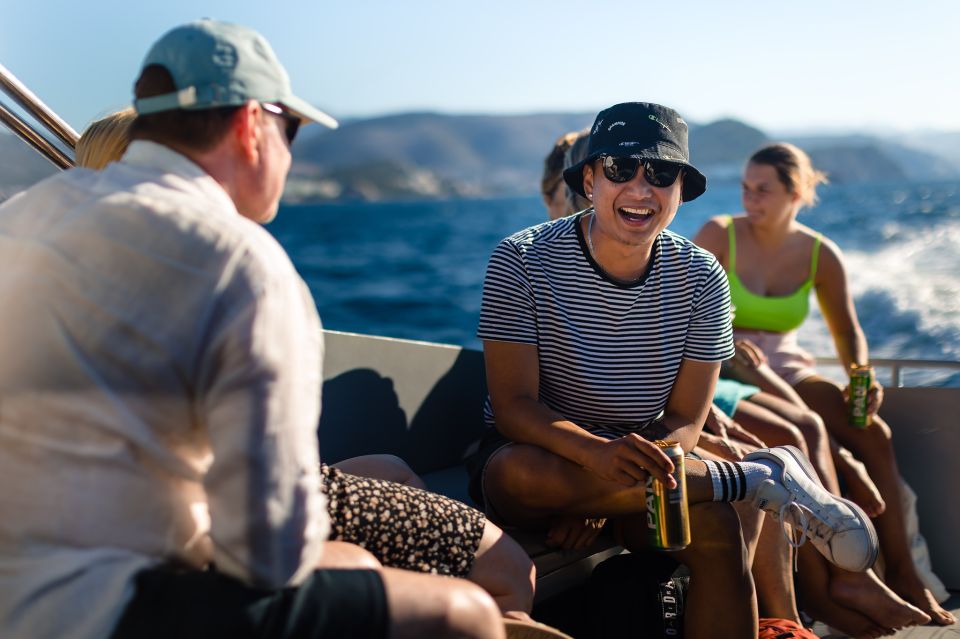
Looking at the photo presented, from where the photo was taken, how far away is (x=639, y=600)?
7.77ft

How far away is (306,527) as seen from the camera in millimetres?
1314

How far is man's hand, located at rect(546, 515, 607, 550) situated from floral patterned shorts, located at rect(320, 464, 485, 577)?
1.87 ft

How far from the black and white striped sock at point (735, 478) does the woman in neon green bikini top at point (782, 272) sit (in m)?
1.28

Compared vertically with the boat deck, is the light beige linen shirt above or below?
above

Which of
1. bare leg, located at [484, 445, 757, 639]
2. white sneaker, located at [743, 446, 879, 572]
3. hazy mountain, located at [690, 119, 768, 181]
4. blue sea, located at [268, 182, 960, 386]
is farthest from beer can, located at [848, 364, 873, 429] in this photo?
hazy mountain, located at [690, 119, 768, 181]

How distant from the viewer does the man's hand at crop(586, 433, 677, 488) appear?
6.97 ft

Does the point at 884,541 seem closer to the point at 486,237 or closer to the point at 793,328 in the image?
the point at 793,328

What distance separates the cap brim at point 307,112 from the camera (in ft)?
4.82

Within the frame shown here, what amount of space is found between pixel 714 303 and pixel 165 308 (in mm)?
1695

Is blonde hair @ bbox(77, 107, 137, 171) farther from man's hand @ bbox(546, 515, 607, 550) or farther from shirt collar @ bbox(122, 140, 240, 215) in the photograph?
man's hand @ bbox(546, 515, 607, 550)

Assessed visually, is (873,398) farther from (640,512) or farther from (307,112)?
(307,112)

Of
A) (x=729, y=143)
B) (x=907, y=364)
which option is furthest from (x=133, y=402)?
(x=729, y=143)

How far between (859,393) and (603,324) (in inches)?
49.3

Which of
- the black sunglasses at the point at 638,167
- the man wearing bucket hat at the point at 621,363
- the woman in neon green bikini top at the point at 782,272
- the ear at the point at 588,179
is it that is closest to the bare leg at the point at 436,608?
the man wearing bucket hat at the point at 621,363
